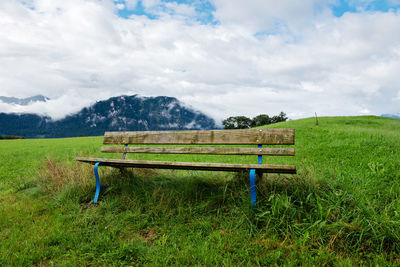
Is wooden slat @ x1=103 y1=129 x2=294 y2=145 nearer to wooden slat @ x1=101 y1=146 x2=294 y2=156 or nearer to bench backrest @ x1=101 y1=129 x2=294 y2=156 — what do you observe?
bench backrest @ x1=101 y1=129 x2=294 y2=156

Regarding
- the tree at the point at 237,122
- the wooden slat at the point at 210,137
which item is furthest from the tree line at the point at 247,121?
the wooden slat at the point at 210,137

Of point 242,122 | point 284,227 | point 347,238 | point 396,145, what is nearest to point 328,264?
point 347,238

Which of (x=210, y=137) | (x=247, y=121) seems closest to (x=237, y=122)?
(x=247, y=121)

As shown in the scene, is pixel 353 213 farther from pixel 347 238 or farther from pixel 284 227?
pixel 284 227

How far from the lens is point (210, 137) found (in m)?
3.89

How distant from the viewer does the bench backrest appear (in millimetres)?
3424

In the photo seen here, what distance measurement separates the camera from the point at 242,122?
62.5 meters

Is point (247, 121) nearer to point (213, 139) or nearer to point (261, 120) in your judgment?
point (261, 120)

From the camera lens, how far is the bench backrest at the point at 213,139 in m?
3.42

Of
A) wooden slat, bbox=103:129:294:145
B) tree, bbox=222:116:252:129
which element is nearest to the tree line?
tree, bbox=222:116:252:129

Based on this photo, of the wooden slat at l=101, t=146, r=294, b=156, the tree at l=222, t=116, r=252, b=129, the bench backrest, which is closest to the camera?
the wooden slat at l=101, t=146, r=294, b=156

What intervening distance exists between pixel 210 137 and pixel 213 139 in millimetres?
66

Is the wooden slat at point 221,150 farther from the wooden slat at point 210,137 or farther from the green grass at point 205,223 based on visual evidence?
the green grass at point 205,223

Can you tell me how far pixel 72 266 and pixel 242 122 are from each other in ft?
202
